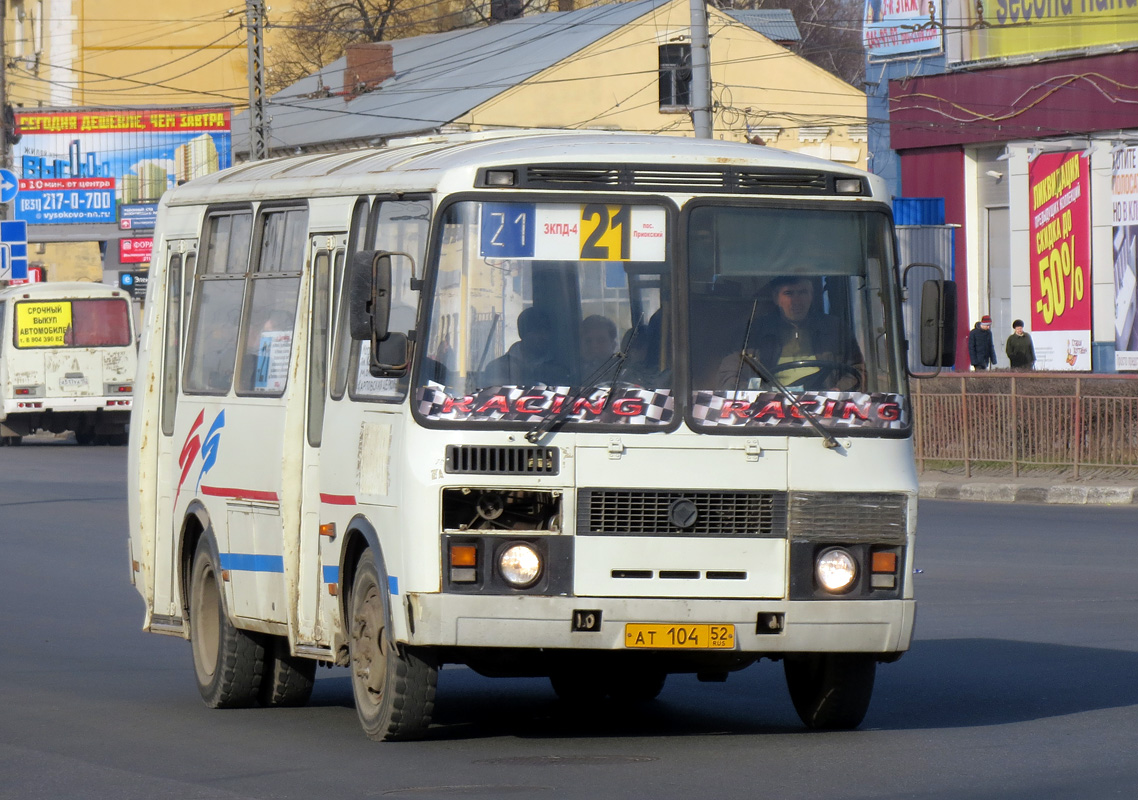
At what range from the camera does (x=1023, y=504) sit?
23.5 m

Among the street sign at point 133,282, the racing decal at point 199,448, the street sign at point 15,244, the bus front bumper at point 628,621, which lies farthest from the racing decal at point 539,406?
the street sign at point 133,282

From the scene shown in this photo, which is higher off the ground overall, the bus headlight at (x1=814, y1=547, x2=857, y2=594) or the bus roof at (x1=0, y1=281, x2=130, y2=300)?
the bus roof at (x1=0, y1=281, x2=130, y2=300)

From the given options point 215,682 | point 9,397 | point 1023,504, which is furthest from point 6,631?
point 9,397

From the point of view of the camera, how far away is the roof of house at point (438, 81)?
5441cm

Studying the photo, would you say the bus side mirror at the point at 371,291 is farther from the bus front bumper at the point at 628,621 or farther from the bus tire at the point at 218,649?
the bus tire at the point at 218,649

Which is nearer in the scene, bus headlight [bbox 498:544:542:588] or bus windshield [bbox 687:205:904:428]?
bus headlight [bbox 498:544:542:588]

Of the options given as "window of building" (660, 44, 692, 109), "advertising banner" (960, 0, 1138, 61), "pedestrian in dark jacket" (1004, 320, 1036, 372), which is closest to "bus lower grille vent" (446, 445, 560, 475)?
"pedestrian in dark jacket" (1004, 320, 1036, 372)

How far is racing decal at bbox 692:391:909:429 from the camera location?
325 inches

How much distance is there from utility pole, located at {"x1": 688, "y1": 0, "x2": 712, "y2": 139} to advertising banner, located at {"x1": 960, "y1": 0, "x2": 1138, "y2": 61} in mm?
7481

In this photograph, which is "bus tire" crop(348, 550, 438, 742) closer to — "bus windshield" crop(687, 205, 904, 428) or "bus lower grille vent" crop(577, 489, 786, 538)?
"bus lower grille vent" crop(577, 489, 786, 538)

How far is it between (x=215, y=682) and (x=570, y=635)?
272 centimetres

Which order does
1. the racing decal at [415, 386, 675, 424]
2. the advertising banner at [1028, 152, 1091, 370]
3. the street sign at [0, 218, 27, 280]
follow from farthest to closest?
the street sign at [0, 218, 27, 280]
the advertising banner at [1028, 152, 1091, 370]
the racing decal at [415, 386, 675, 424]

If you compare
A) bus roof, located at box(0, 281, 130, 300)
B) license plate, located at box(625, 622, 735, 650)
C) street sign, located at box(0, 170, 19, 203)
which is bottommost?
license plate, located at box(625, 622, 735, 650)

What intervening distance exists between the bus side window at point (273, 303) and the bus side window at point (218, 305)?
169 millimetres
